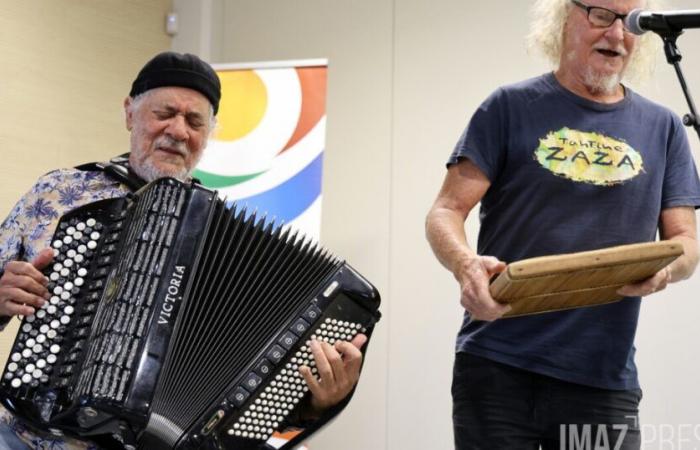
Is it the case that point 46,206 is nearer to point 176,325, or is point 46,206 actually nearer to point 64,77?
point 176,325

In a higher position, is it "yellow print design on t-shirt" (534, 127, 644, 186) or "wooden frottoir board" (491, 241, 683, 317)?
"yellow print design on t-shirt" (534, 127, 644, 186)

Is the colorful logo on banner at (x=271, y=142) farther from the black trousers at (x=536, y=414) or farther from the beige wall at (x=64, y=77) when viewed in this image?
the black trousers at (x=536, y=414)

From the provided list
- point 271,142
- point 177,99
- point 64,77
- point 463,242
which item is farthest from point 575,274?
point 64,77

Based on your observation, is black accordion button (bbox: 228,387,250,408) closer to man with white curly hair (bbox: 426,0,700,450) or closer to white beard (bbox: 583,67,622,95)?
man with white curly hair (bbox: 426,0,700,450)

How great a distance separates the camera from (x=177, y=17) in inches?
183

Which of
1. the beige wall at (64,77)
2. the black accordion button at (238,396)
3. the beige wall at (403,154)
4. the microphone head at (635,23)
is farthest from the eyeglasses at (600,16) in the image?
the beige wall at (64,77)

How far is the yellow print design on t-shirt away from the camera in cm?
206

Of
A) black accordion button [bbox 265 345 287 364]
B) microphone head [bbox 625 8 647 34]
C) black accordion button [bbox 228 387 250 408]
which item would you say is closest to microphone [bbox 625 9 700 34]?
microphone head [bbox 625 8 647 34]

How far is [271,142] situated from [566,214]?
2.02 meters

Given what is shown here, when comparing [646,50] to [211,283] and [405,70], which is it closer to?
[211,283]

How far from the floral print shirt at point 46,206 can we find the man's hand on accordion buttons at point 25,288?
0.70 feet

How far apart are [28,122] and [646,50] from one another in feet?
8.52

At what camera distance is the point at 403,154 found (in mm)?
4113

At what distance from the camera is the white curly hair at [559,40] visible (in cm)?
225
